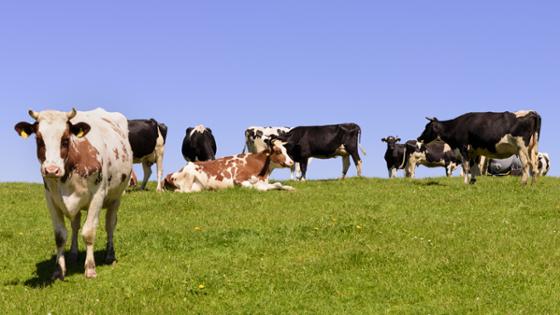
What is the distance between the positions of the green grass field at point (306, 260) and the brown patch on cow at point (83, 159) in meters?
1.87

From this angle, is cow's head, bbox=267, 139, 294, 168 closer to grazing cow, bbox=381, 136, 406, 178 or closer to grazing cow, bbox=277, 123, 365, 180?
grazing cow, bbox=277, 123, 365, 180

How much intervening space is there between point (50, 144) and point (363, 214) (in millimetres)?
9329

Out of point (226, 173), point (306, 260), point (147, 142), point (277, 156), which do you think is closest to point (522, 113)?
point (277, 156)

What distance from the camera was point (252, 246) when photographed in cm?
1371

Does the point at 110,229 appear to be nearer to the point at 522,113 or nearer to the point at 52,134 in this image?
the point at 52,134

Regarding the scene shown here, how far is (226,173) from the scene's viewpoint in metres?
25.7

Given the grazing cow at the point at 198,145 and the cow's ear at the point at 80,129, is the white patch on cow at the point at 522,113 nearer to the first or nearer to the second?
the grazing cow at the point at 198,145

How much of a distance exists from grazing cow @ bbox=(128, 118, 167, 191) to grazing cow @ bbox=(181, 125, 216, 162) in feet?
18.2

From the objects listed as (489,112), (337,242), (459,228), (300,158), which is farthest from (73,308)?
(300,158)

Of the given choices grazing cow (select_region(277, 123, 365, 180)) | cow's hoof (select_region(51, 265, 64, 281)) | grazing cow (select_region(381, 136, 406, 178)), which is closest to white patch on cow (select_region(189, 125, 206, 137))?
grazing cow (select_region(277, 123, 365, 180))

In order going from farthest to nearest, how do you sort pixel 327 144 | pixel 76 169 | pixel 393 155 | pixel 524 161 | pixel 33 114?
1. pixel 393 155
2. pixel 327 144
3. pixel 524 161
4. pixel 76 169
5. pixel 33 114

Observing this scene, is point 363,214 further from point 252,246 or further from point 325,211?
point 252,246

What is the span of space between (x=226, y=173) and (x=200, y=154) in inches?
319

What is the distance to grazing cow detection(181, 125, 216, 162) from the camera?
33.4 m
